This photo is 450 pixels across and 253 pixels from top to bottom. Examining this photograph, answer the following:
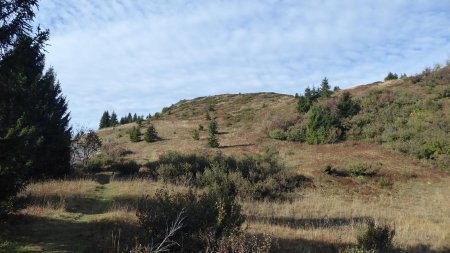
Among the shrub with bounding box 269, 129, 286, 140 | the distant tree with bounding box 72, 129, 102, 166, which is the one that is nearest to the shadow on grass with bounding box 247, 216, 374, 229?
the distant tree with bounding box 72, 129, 102, 166

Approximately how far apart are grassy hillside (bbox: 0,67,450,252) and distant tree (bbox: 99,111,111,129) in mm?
25451

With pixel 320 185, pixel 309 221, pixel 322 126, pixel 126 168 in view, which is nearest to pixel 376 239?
pixel 309 221

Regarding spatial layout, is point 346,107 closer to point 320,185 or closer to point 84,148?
point 320,185

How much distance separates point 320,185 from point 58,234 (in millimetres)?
15387

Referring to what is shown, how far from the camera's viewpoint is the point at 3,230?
9.08m

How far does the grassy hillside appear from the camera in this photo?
9.76m

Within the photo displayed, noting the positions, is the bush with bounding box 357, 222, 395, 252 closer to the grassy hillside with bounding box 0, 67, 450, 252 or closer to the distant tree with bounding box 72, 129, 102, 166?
the grassy hillside with bounding box 0, 67, 450, 252

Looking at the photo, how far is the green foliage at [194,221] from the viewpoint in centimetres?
723

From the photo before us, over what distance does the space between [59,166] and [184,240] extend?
54.0 feet

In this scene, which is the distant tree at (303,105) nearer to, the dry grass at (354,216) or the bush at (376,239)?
the dry grass at (354,216)

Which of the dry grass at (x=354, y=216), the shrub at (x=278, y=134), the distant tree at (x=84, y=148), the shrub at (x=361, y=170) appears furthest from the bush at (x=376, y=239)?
the shrub at (x=278, y=134)

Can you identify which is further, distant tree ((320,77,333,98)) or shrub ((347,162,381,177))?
distant tree ((320,77,333,98))

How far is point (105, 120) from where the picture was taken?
82000 mm

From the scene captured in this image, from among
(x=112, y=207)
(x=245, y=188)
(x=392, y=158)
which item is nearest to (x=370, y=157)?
(x=392, y=158)
